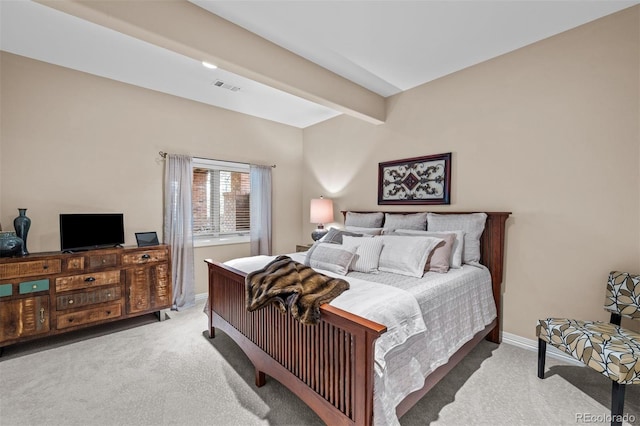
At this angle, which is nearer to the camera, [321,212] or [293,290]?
[293,290]

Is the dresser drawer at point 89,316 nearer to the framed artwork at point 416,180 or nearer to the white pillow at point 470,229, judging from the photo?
the framed artwork at point 416,180

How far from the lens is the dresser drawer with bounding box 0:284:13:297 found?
238cm

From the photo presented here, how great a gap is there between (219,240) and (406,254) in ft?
9.50

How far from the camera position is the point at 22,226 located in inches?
102

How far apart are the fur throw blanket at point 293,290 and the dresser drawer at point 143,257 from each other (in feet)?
5.56

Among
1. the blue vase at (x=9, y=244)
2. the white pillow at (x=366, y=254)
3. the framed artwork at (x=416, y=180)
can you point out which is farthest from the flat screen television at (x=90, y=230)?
the framed artwork at (x=416, y=180)

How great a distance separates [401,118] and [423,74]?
1.88 feet

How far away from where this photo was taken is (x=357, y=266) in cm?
257

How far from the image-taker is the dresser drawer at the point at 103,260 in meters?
2.81

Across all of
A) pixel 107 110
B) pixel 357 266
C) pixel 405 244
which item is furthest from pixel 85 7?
pixel 405 244

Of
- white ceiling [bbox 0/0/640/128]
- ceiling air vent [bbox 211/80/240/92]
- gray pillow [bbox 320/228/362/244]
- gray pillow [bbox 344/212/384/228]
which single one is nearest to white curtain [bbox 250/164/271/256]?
ceiling air vent [bbox 211/80/240/92]

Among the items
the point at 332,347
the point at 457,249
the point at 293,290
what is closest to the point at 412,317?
the point at 332,347

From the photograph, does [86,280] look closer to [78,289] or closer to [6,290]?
[78,289]

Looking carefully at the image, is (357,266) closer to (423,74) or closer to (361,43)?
(361,43)
